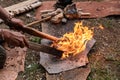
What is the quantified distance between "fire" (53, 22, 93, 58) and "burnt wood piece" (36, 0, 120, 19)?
1114 mm

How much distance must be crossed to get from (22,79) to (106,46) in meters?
1.93

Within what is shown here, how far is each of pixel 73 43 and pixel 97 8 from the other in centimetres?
200

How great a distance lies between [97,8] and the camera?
25.2 feet

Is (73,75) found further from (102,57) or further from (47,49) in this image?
(102,57)

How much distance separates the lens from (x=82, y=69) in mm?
5766

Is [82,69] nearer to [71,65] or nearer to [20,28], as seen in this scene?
[71,65]

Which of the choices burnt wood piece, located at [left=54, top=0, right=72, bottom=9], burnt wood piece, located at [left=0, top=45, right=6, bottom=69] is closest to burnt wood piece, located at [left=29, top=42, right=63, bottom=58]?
burnt wood piece, located at [left=0, top=45, right=6, bottom=69]

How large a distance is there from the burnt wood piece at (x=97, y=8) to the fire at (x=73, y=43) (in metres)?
1.11

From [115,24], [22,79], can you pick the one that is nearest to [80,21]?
[115,24]

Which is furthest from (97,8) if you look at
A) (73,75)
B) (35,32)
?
(73,75)

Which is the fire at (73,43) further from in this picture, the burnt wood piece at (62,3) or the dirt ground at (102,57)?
the burnt wood piece at (62,3)

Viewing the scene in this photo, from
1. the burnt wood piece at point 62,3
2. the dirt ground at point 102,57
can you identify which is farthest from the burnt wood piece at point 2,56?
the burnt wood piece at point 62,3

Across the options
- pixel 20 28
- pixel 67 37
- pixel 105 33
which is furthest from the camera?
pixel 105 33

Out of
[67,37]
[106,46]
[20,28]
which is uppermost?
[20,28]
